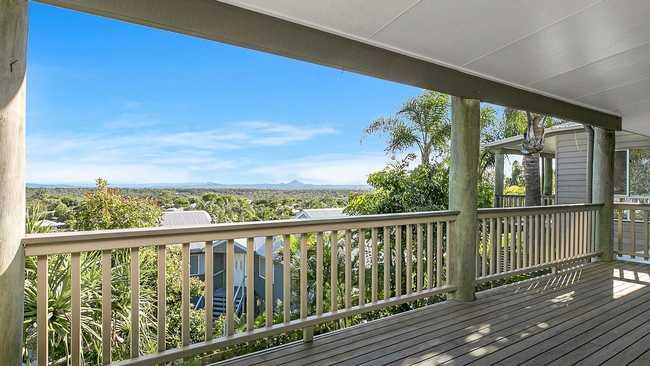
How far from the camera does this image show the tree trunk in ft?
28.7

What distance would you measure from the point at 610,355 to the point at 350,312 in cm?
177

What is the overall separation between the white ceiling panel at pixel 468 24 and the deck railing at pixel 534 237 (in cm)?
186

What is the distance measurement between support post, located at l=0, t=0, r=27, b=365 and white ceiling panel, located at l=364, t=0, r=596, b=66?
1.99 metres

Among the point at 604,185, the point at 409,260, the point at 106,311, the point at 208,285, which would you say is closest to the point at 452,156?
the point at 409,260

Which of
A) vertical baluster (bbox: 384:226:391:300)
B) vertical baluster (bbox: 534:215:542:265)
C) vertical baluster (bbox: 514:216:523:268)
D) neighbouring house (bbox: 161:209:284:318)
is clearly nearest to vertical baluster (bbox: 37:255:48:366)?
neighbouring house (bbox: 161:209:284:318)

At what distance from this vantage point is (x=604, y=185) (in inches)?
225

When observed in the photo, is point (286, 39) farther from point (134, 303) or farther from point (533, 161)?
point (533, 161)

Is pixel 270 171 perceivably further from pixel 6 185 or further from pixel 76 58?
pixel 6 185

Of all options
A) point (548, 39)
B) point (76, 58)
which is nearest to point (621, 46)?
point (548, 39)

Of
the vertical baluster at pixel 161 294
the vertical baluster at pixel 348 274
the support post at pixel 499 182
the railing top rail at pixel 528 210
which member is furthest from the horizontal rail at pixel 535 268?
the support post at pixel 499 182

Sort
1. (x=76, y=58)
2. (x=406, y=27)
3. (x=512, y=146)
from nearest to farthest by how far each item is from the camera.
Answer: (x=406, y=27) < (x=512, y=146) < (x=76, y=58)

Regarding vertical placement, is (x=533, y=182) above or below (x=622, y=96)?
below

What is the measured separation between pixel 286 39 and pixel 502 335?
2.62m

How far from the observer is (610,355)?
8.45 ft
